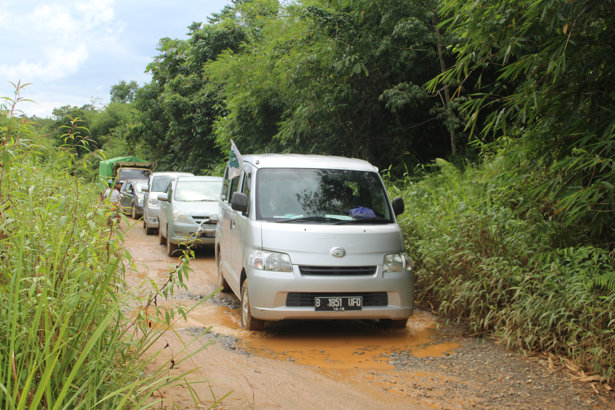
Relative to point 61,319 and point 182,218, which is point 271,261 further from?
point 182,218

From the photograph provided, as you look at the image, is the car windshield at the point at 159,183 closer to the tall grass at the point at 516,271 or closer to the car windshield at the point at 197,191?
the car windshield at the point at 197,191

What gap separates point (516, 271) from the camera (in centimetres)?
636

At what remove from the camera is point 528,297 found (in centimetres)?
584

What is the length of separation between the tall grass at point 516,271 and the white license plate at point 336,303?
4.33 ft

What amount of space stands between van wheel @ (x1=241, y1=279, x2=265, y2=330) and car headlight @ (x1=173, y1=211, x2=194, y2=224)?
19.9ft

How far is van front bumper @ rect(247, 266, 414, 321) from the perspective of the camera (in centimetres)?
607

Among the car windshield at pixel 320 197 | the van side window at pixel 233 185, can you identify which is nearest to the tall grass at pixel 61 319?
the car windshield at pixel 320 197

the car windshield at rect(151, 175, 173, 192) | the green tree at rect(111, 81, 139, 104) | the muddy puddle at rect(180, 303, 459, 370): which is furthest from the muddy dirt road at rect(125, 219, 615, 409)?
the green tree at rect(111, 81, 139, 104)

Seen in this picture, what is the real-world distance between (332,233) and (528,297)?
210 centimetres

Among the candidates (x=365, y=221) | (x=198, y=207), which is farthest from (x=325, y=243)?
(x=198, y=207)

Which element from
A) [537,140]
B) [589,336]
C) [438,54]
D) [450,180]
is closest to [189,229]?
[450,180]

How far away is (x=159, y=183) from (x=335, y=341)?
1423cm

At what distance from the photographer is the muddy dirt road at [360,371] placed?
4496mm

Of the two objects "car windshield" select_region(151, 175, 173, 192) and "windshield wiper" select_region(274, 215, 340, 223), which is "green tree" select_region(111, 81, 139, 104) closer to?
"car windshield" select_region(151, 175, 173, 192)
